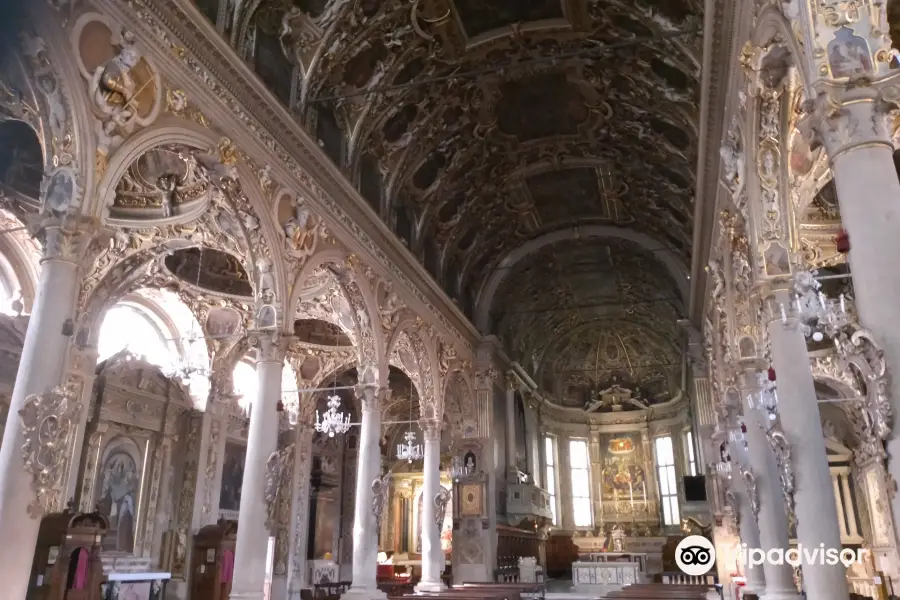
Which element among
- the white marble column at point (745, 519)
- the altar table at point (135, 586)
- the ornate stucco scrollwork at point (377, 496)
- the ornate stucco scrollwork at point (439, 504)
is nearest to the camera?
the white marble column at point (745, 519)

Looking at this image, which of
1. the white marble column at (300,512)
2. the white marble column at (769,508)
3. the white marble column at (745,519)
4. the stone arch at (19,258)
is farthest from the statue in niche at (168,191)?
the white marble column at (745,519)

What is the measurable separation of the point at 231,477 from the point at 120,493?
10.7 feet

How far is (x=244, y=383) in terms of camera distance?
788 inches

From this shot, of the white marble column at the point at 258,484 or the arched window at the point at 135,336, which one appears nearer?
the white marble column at the point at 258,484

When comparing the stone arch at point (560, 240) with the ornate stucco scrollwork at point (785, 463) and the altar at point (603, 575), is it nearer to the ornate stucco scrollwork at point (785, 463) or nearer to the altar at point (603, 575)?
the altar at point (603, 575)

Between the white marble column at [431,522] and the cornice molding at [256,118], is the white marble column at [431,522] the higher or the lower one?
the lower one

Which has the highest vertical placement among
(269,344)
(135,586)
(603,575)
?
(269,344)

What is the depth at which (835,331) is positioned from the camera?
545 cm

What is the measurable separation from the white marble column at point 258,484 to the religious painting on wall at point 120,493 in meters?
6.20

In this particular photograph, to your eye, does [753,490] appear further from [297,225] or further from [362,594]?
[297,225]

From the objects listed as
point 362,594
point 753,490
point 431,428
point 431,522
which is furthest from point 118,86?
point 431,522

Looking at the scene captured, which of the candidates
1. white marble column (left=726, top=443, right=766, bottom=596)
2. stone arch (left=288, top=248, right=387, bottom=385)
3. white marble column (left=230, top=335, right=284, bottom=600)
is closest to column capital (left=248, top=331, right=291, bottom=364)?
white marble column (left=230, top=335, right=284, bottom=600)

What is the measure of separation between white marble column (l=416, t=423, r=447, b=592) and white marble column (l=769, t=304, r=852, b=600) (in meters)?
10.6

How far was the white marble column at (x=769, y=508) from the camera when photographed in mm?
10195
